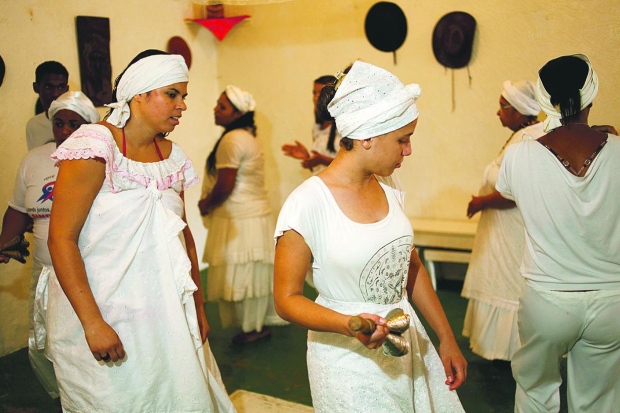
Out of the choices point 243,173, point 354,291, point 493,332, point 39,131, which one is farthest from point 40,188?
point 493,332

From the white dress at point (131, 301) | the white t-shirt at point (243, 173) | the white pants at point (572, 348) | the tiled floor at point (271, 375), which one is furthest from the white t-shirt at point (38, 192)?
the white pants at point (572, 348)

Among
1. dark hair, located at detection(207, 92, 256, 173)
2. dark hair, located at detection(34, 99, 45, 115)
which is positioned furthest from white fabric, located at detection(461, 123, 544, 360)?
dark hair, located at detection(34, 99, 45, 115)

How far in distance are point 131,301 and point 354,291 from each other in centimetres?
82

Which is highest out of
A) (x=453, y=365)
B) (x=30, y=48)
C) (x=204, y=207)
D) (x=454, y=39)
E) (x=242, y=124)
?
(x=454, y=39)

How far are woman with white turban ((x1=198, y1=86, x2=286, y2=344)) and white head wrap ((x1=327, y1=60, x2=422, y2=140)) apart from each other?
267cm

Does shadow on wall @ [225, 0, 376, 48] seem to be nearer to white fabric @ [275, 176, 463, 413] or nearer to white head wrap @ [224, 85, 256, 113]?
white head wrap @ [224, 85, 256, 113]

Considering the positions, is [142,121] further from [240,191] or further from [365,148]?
[240,191]

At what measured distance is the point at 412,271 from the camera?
7.07 feet

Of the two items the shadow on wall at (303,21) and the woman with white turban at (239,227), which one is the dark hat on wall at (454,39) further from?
the woman with white turban at (239,227)

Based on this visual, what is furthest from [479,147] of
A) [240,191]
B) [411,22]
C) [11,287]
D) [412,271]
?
[11,287]

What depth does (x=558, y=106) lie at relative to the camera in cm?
239

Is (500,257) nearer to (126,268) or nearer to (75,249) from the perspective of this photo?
(126,268)

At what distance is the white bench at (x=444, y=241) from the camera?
17.0 feet

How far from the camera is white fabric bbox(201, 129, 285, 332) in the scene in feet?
15.0
